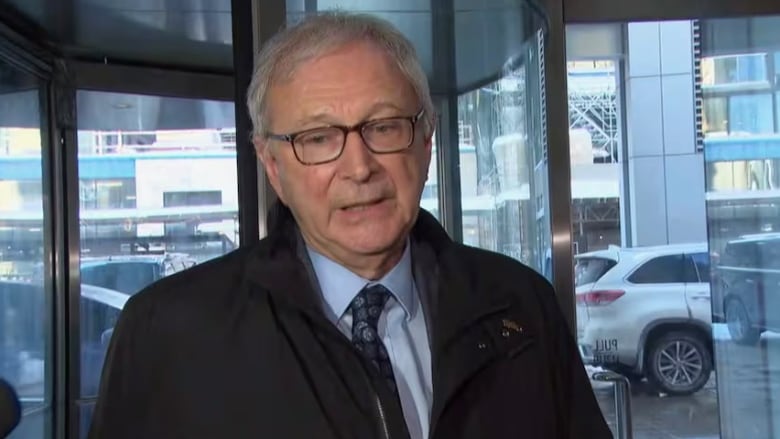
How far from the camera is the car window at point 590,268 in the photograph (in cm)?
325

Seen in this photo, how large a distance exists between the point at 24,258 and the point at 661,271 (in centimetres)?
238

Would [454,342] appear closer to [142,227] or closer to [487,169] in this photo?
[487,169]

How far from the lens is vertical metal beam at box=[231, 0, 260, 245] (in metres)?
1.89

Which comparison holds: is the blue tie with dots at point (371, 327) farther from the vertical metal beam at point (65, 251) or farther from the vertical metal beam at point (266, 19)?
the vertical metal beam at point (65, 251)

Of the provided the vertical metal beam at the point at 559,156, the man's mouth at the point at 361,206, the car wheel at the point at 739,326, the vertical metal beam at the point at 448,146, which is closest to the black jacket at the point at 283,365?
the man's mouth at the point at 361,206

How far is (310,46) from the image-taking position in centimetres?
109

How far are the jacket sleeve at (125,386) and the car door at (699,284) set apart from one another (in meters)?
2.55

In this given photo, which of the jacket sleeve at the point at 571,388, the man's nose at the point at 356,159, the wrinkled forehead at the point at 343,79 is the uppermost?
the wrinkled forehead at the point at 343,79

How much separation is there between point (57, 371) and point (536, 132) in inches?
83.1

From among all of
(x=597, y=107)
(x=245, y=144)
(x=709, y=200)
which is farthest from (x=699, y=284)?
(x=245, y=144)

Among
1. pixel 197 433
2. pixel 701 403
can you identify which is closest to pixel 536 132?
pixel 701 403

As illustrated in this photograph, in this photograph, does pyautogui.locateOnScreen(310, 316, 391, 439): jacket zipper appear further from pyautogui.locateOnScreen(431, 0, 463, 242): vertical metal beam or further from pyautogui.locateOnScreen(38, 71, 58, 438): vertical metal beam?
pyautogui.locateOnScreen(38, 71, 58, 438): vertical metal beam

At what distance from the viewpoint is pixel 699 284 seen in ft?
10.7

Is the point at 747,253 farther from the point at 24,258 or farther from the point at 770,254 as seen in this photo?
the point at 24,258
